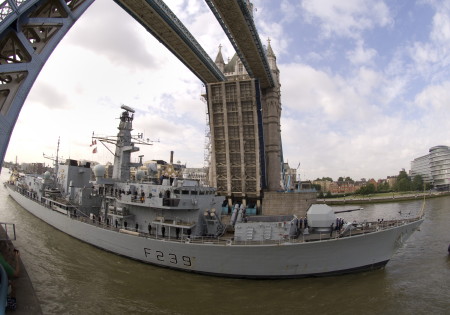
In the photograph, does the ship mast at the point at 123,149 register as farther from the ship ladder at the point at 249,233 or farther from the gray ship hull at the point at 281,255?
the ship ladder at the point at 249,233

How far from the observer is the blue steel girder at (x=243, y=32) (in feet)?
75.8

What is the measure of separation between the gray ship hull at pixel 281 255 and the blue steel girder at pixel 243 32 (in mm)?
19804

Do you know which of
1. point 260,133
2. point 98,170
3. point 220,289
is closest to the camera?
point 220,289

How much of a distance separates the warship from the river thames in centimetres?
58

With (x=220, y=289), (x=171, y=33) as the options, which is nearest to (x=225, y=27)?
(x=171, y=33)

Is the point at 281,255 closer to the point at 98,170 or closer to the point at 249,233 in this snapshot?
the point at 249,233

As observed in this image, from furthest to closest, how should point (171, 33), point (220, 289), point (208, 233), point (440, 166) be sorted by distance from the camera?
point (440, 166) → point (171, 33) → point (208, 233) → point (220, 289)

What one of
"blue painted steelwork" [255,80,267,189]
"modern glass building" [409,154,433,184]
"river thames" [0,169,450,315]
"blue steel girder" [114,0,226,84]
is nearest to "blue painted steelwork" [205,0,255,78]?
"blue steel girder" [114,0,226,84]

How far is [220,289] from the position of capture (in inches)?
455

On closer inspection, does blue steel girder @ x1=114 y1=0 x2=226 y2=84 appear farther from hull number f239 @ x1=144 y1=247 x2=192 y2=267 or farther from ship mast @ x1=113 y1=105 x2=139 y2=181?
hull number f239 @ x1=144 y1=247 x2=192 y2=267

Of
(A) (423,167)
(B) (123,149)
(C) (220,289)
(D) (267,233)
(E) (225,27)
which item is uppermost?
(E) (225,27)

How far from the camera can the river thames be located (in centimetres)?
988

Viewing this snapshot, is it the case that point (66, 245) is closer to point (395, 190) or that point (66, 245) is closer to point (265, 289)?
point (265, 289)

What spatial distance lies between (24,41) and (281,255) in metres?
11.7
